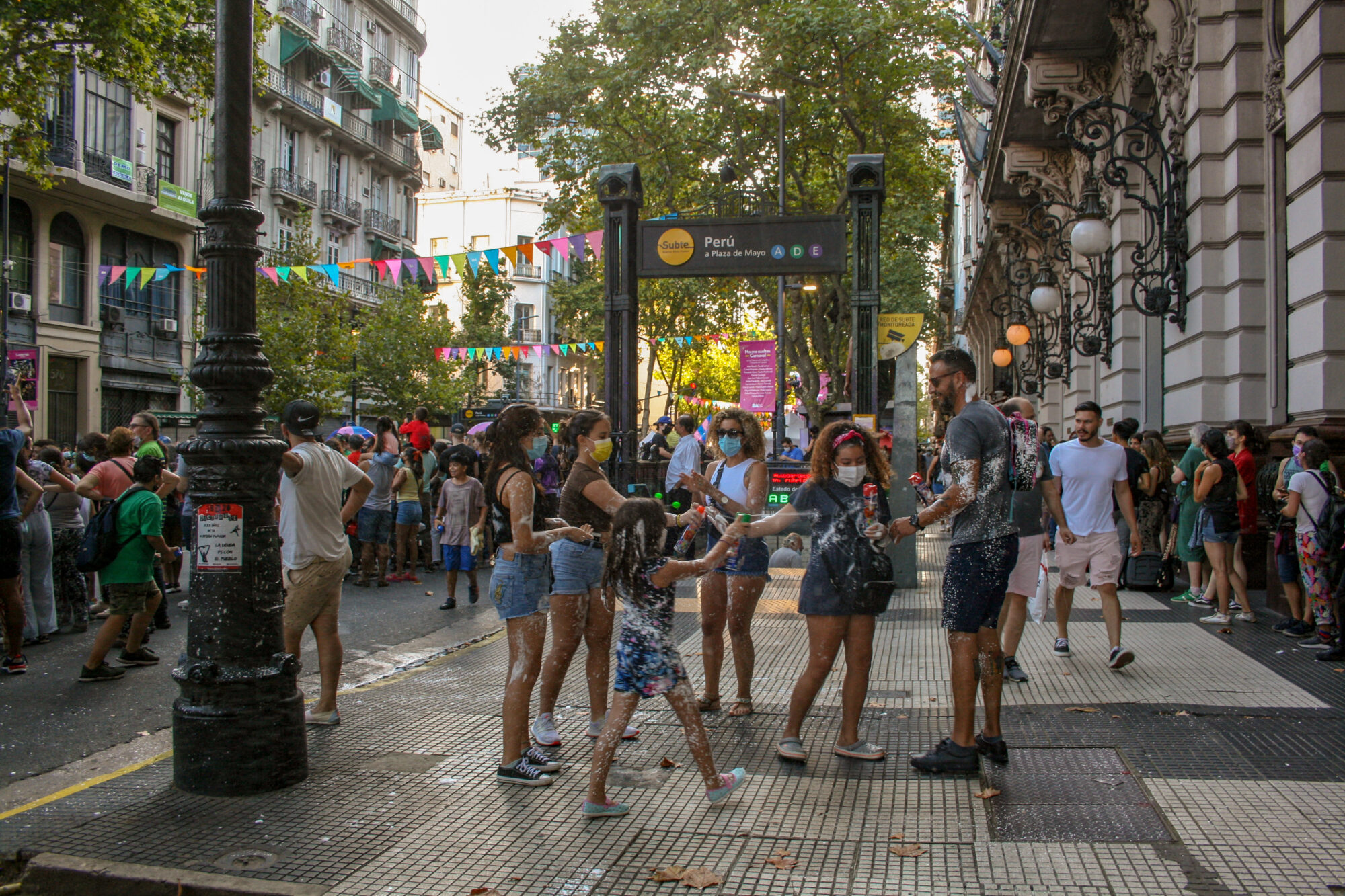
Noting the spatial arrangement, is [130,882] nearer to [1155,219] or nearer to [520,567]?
[520,567]

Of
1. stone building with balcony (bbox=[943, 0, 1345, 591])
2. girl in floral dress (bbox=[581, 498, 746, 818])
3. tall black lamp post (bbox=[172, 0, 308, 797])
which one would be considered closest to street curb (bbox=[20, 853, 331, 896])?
tall black lamp post (bbox=[172, 0, 308, 797])

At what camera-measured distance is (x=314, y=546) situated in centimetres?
601

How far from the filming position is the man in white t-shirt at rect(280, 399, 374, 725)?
5996mm

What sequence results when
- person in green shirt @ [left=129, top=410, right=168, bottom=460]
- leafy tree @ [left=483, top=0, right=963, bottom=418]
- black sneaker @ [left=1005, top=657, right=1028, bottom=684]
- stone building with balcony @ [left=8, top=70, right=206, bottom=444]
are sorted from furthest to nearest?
1. stone building with balcony @ [left=8, top=70, right=206, bottom=444]
2. leafy tree @ [left=483, top=0, right=963, bottom=418]
3. person in green shirt @ [left=129, top=410, right=168, bottom=460]
4. black sneaker @ [left=1005, top=657, right=1028, bottom=684]

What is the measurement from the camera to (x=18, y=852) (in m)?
4.14

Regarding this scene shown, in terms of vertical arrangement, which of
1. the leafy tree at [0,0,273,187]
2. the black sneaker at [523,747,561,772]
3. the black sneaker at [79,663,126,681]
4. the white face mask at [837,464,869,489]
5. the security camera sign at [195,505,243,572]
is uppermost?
the leafy tree at [0,0,273,187]

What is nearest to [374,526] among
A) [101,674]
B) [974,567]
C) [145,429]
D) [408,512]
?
[408,512]

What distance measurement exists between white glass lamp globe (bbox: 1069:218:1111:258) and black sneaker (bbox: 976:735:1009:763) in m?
8.48

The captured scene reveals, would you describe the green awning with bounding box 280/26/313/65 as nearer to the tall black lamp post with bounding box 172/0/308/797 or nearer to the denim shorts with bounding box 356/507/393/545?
the denim shorts with bounding box 356/507/393/545

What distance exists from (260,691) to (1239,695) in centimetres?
549

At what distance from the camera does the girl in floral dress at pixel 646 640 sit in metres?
4.50

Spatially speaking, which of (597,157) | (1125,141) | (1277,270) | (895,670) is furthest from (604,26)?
(895,670)

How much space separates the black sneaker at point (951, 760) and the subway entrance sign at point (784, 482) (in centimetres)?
840

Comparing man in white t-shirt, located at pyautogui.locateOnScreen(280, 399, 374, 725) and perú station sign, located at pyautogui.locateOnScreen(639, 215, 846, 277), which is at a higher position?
perú station sign, located at pyautogui.locateOnScreen(639, 215, 846, 277)
